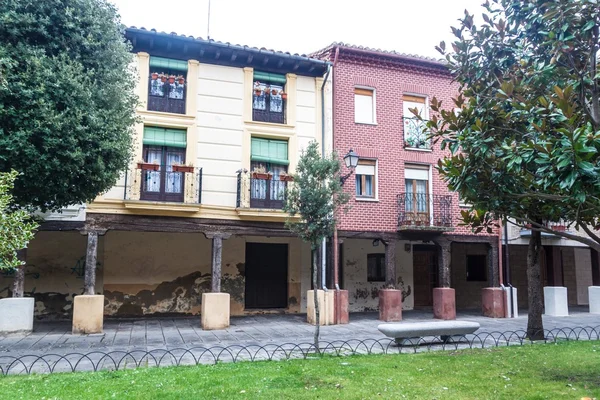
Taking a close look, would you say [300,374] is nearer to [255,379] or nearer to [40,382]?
[255,379]

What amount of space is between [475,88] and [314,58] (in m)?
8.25

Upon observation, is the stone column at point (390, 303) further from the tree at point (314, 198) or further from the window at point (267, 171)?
the tree at point (314, 198)

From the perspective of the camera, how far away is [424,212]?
1498 cm

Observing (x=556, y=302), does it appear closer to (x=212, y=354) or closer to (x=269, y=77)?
(x=269, y=77)

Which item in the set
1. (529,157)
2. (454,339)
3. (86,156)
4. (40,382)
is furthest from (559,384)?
(86,156)

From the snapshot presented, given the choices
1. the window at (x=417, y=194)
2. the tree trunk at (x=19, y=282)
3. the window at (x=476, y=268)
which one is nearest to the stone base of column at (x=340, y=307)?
the window at (x=417, y=194)

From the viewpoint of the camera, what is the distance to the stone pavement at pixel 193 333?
955 cm

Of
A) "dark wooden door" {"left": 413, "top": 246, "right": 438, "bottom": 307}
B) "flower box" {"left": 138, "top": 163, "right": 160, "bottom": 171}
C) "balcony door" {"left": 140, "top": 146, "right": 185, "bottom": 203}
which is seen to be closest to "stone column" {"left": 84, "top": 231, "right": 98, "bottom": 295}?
"balcony door" {"left": 140, "top": 146, "right": 185, "bottom": 203}

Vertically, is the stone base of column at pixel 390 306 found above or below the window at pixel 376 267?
below

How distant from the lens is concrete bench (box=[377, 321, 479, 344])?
A: 922cm

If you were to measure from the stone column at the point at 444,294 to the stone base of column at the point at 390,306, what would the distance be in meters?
1.51

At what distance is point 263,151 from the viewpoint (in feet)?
46.1

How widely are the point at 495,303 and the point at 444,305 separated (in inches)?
73.7

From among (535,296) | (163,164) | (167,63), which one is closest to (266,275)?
(163,164)
